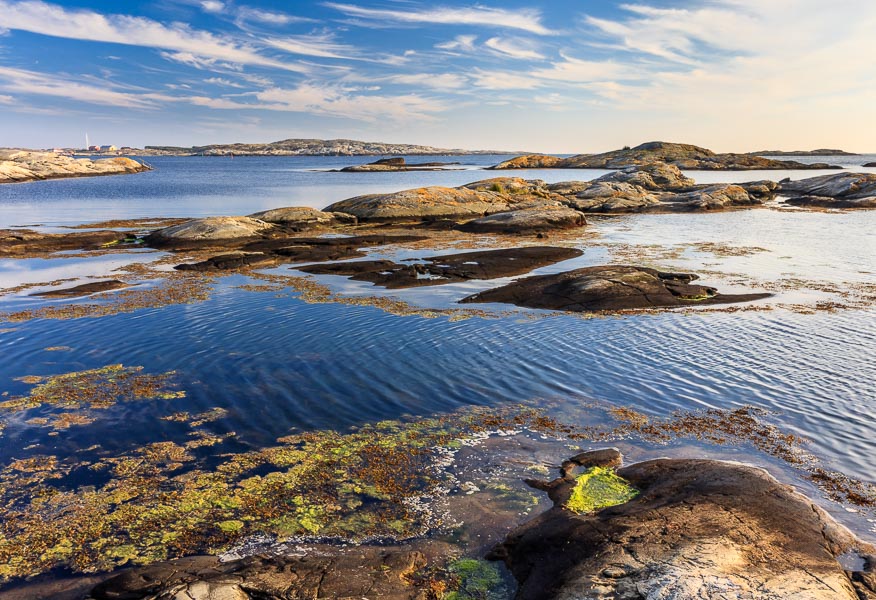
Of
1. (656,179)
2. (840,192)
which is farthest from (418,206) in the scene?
(656,179)

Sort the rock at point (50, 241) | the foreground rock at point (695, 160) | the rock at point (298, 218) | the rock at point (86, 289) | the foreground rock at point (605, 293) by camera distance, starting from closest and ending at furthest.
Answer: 1. the foreground rock at point (605, 293)
2. the rock at point (86, 289)
3. the rock at point (50, 241)
4. the rock at point (298, 218)
5. the foreground rock at point (695, 160)

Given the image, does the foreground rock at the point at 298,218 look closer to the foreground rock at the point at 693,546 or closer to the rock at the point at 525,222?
the rock at the point at 525,222

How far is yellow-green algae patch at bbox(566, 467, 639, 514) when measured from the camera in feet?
30.8

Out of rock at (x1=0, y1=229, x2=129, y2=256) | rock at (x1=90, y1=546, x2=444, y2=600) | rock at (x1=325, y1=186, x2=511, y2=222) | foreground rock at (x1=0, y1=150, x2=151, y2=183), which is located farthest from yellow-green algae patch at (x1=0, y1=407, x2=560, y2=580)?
foreground rock at (x1=0, y1=150, x2=151, y2=183)

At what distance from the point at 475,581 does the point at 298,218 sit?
45523mm

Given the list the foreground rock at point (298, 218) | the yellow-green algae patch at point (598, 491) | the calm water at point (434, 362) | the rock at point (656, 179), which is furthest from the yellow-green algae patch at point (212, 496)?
the rock at point (656, 179)

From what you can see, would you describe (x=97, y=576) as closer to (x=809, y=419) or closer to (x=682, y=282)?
(x=809, y=419)

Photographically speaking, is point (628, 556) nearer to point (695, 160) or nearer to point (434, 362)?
point (434, 362)

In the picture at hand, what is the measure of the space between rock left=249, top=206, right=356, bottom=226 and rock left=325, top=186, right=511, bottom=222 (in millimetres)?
4528

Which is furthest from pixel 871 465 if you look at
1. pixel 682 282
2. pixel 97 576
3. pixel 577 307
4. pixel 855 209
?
pixel 855 209

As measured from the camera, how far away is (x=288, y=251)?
36.8 metres

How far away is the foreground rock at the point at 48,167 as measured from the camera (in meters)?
121

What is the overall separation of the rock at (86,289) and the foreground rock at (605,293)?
1789 cm

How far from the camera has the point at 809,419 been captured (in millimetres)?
12719
